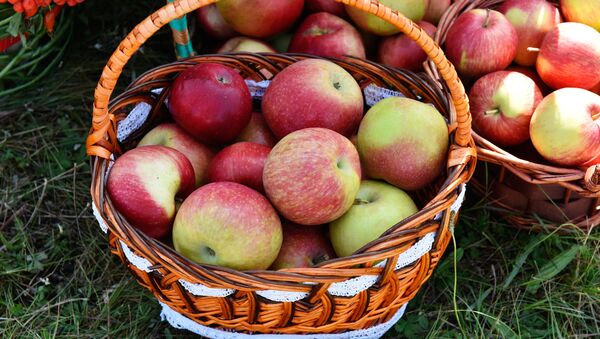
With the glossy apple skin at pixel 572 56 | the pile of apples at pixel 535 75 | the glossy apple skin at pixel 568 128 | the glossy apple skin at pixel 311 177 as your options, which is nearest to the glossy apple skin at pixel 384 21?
the pile of apples at pixel 535 75

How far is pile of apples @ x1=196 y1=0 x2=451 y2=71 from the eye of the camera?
175 cm

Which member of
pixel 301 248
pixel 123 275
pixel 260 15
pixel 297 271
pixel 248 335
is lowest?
pixel 123 275

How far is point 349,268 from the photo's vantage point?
1127 mm

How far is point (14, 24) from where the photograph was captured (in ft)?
5.69

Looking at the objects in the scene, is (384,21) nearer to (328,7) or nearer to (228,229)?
(328,7)

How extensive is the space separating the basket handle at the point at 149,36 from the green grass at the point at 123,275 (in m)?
0.37

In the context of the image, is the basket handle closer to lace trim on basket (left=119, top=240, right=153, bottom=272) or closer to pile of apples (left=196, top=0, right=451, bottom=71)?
lace trim on basket (left=119, top=240, right=153, bottom=272)

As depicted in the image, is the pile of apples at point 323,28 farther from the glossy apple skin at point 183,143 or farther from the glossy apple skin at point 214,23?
the glossy apple skin at point 183,143

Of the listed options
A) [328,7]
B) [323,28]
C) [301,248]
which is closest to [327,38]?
[323,28]

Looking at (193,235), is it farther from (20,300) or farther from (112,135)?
(20,300)

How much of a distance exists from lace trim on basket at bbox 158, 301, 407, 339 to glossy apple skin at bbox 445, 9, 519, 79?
69 centimetres

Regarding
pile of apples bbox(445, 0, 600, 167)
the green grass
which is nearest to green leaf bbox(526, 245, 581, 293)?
Result: the green grass

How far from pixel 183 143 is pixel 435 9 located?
92cm

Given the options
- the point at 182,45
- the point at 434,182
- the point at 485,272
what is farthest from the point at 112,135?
the point at 485,272
